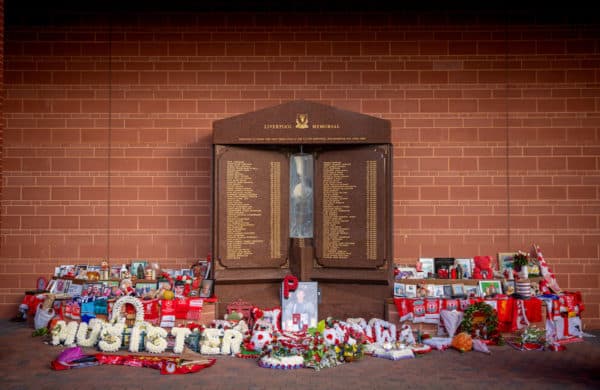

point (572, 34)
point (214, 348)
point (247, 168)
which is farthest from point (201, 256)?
point (572, 34)

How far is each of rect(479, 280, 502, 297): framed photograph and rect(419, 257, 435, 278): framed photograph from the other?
0.68m

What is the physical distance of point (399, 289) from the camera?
7.28 meters

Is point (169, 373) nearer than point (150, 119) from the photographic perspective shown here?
Yes

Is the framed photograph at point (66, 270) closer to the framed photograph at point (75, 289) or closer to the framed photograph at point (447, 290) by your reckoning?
the framed photograph at point (75, 289)

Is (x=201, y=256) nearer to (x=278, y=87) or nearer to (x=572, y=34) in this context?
(x=278, y=87)

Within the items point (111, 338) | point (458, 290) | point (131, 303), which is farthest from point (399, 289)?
point (111, 338)

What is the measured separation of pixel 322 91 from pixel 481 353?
421 cm

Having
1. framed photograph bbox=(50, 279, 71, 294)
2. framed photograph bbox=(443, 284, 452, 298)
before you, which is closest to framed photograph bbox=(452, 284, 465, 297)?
framed photograph bbox=(443, 284, 452, 298)

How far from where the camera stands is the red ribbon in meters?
7.25

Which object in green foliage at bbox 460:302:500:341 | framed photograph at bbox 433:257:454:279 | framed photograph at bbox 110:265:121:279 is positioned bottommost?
green foliage at bbox 460:302:500:341

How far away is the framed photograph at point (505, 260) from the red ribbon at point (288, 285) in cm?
297

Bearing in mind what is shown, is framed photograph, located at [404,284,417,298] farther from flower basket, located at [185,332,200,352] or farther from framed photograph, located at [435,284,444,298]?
flower basket, located at [185,332,200,352]

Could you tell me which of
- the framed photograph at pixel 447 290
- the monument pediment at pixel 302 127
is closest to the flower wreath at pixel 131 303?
the monument pediment at pixel 302 127

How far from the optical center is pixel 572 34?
8266 millimetres
